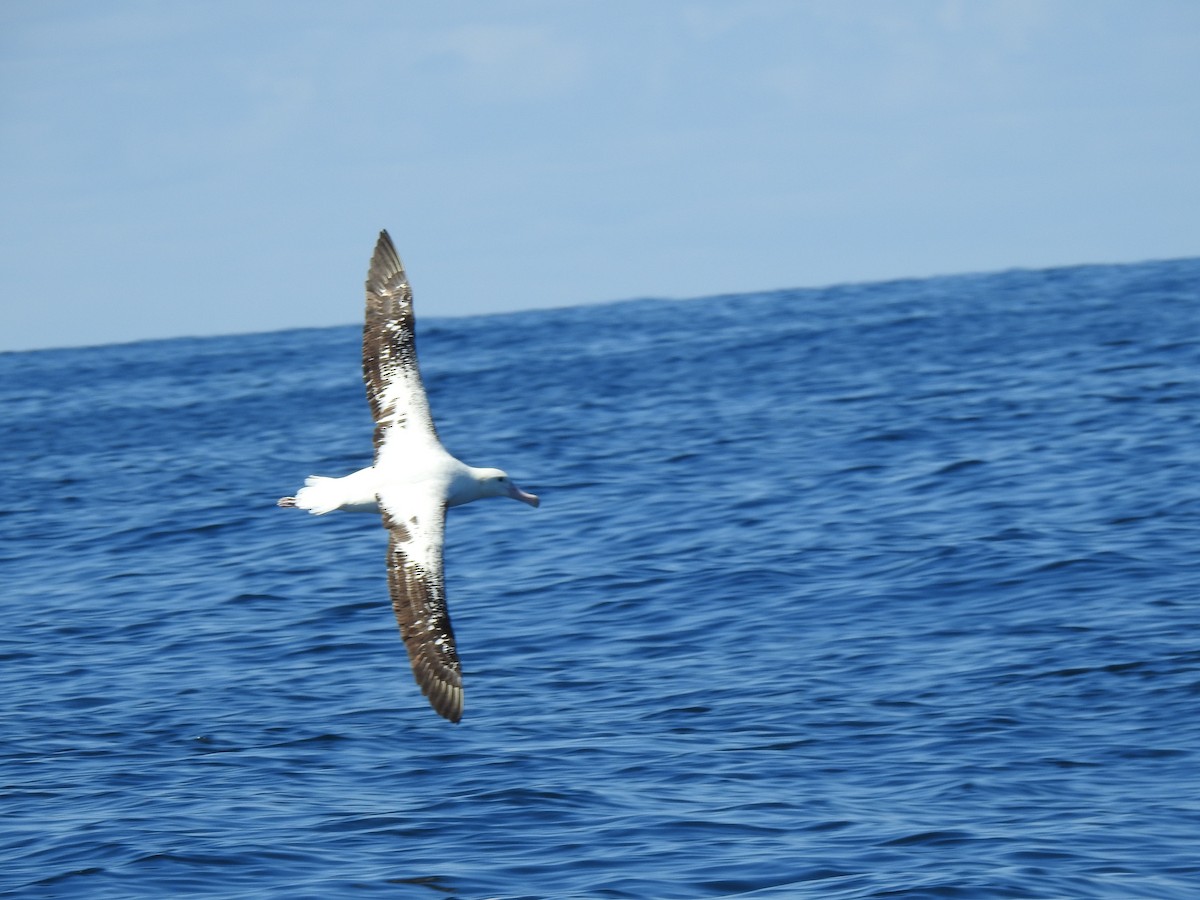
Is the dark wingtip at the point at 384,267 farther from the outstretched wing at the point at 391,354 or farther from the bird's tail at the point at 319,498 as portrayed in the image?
the bird's tail at the point at 319,498

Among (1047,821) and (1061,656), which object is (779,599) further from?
(1047,821)

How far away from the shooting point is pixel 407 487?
40.9 feet

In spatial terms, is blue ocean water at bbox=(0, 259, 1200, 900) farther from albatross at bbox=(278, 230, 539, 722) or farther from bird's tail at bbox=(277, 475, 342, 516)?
bird's tail at bbox=(277, 475, 342, 516)

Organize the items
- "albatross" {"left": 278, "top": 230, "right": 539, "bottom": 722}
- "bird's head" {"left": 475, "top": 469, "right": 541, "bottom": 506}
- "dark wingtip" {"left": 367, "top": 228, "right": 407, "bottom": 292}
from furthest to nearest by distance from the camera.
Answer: "dark wingtip" {"left": 367, "top": 228, "right": 407, "bottom": 292}, "bird's head" {"left": 475, "top": 469, "right": 541, "bottom": 506}, "albatross" {"left": 278, "top": 230, "right": 539, "bottom": 722}

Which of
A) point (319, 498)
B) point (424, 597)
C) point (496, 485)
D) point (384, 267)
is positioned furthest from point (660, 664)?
point (384, 267)

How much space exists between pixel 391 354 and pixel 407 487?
143 cm

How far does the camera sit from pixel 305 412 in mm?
36406

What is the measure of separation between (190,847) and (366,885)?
1.52 metres

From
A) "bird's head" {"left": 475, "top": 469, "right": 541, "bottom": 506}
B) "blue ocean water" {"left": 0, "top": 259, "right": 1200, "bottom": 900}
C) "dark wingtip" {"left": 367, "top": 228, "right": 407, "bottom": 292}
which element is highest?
"dark wingtip" {"left": 367, "top": 228, "right": 407, "bottom": 292}

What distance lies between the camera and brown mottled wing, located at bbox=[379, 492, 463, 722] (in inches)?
437

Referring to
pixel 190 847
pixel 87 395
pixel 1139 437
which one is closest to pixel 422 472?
pixel 190 847

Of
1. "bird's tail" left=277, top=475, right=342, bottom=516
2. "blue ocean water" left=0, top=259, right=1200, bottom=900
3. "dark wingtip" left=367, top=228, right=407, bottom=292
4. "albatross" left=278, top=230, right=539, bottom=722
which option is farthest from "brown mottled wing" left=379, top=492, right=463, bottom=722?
"dark wingtip" left=367, top=228, right=407, bottom=292

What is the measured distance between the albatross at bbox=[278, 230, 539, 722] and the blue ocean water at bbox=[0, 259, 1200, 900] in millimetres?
1166

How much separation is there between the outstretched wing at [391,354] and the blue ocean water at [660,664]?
2508 millimetres
